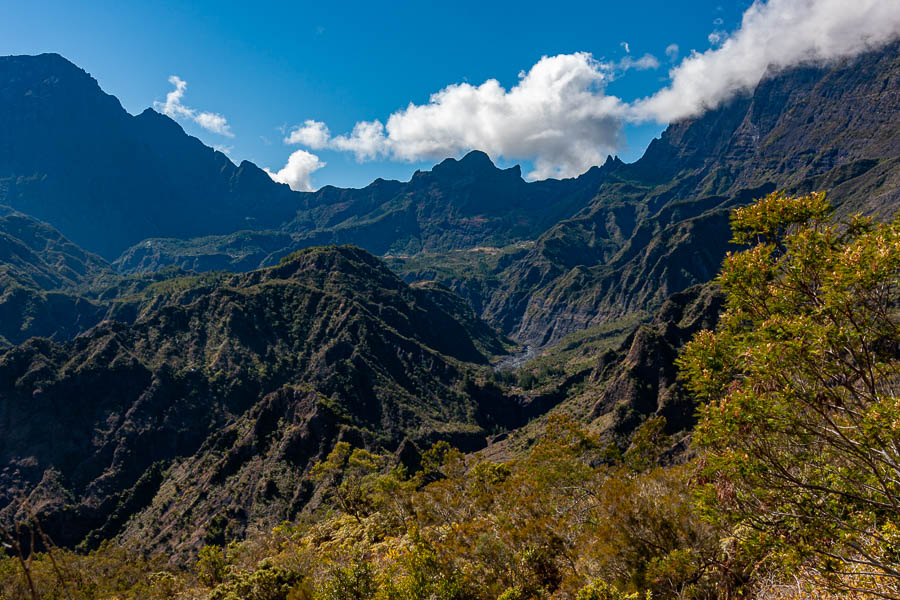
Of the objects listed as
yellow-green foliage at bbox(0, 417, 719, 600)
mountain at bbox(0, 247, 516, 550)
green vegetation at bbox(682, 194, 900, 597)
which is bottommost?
mountain at bbox(0, 247, 516, 550)

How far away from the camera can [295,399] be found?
410 feet

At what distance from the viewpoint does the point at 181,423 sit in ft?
538

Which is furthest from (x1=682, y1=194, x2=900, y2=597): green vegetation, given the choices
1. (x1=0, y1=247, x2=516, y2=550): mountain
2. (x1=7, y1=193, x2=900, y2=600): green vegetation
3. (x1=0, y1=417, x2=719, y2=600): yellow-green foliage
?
(x1=0, y1=247, x2=516, y2=550): mountain

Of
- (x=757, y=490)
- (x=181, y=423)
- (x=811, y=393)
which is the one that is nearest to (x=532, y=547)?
(x=757, y=490)

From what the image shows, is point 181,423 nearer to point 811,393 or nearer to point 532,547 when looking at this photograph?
point 532,547

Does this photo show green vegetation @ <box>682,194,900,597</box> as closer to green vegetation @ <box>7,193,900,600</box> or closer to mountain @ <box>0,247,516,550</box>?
green vegetation @ <box>7,193,900,600</box>

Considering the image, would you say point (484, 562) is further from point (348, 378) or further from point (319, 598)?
point (348, 378)

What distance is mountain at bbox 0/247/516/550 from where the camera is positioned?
110 meters

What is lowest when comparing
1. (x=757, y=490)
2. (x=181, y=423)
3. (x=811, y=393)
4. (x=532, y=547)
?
(x=181, y=423)

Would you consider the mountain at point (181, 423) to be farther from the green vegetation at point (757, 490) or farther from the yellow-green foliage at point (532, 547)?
the green vegetation at point (757, 490)

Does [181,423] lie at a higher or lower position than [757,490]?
lower

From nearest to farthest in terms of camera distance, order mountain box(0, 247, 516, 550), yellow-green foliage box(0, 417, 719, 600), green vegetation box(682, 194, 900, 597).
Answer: green vegetation box(682, 194, 900, 597) → yellow-green foliage box(0, 417, 719, 600) → mountain box(0, 247, 516, 550)

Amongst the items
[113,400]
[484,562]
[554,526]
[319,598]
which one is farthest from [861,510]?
[113,400]

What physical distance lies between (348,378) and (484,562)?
160 metres
